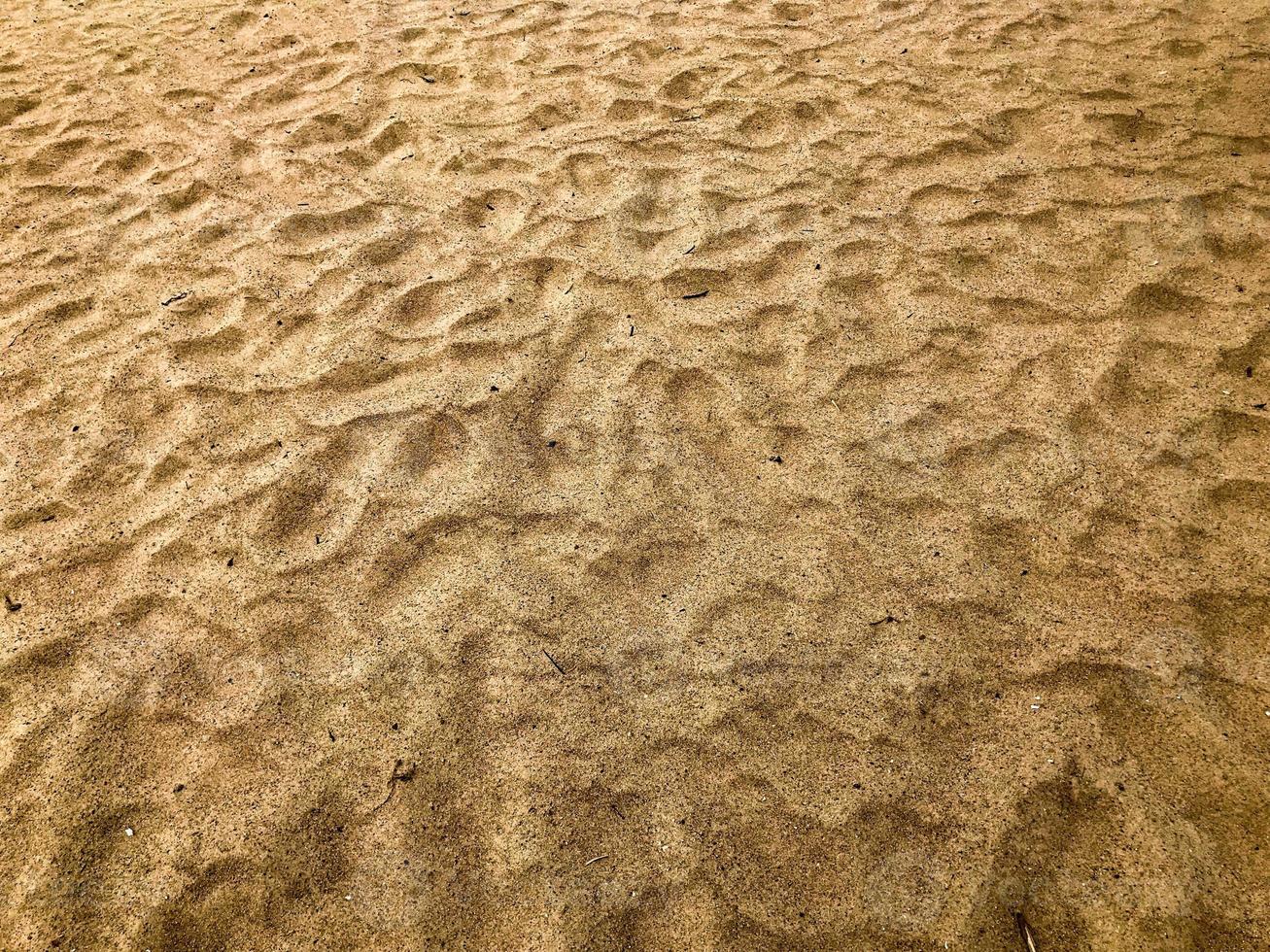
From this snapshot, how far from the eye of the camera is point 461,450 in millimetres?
2766

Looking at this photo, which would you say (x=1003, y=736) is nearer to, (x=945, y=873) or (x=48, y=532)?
(x=945, y=873)

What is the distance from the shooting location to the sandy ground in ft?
6.14

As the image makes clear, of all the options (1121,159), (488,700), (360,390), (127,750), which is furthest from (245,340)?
(1121,159)

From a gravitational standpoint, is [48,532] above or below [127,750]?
above

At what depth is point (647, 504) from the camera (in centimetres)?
261

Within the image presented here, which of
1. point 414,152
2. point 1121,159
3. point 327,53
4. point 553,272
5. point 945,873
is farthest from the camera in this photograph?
point 327,53

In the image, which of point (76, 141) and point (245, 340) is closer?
point (245, 340)

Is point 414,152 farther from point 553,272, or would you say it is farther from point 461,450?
point 461,450

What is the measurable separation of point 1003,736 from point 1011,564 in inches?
22.9

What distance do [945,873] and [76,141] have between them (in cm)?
505

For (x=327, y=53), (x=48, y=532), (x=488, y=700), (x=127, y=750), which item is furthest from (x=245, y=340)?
(x=327, y=53)

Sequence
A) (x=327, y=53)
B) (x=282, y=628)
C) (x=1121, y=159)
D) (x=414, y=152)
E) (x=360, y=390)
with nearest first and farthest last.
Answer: (x=282, y=628) → (x=360, y=390) → (x=1121, y=159) → (x=414, y=152) → (x=327, y=53)

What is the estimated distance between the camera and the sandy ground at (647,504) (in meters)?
1.87

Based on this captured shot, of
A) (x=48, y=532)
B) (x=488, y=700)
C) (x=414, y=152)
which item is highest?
(x=414, y=152)
